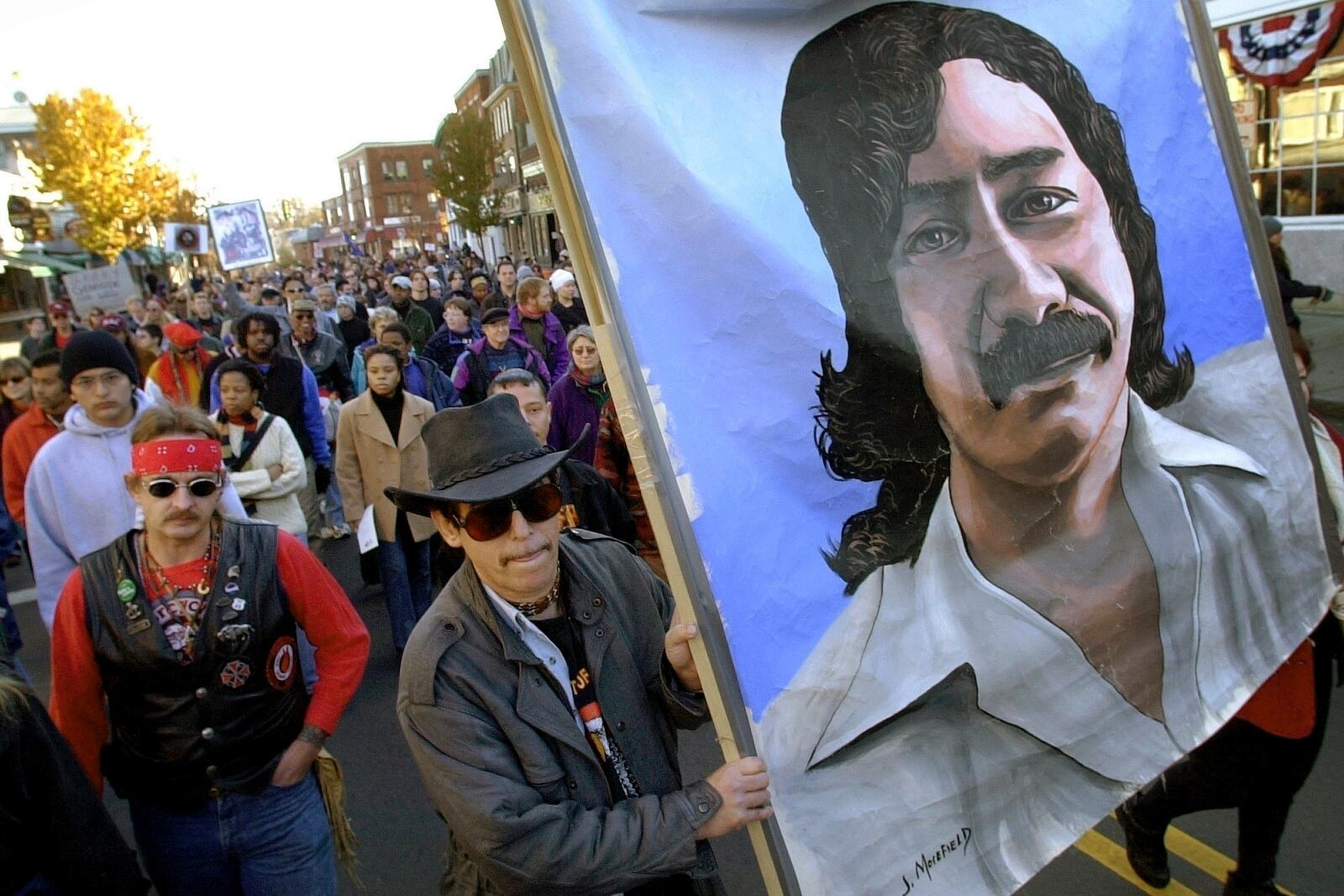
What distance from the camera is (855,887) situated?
1.48 meters

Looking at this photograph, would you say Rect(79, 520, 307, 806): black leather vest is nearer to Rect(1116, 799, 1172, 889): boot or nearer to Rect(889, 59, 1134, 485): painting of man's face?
Rect(889, 59, 1134, 485): painting of man's face

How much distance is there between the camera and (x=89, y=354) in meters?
3.62

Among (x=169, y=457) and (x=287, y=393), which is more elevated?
(x=169, y=457)

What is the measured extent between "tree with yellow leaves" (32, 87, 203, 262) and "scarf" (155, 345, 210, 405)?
114 feet

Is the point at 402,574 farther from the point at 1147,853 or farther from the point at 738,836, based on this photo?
the point at 1147,853

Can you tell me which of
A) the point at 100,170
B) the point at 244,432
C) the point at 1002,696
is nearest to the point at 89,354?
the point at 244,432

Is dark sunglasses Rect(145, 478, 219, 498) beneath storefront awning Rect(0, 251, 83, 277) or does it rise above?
beneath

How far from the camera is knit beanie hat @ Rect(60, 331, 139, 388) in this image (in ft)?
11.9

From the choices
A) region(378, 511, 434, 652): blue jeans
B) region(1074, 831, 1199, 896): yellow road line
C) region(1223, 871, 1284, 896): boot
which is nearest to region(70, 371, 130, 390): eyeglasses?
region(378, 511, 434, 652): blue jeans

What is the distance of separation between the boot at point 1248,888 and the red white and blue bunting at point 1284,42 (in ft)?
39.2

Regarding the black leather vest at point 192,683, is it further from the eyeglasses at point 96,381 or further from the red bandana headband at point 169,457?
the eyeglasses at point 96,381

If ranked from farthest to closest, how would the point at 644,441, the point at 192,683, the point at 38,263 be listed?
the point at 38,263 → the point at 192,683 → the point at 644,441
